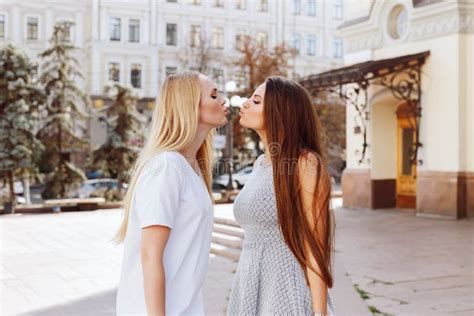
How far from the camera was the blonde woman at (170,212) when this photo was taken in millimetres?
2357

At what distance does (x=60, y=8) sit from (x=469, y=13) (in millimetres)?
28678

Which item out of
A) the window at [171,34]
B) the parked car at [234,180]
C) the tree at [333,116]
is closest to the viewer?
the parked car at [234,180]

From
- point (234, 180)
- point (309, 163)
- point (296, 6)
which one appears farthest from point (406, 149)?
point (296, 6)

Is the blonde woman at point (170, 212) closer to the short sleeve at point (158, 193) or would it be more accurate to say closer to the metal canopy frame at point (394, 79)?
the short sleeve at point (158, 193)

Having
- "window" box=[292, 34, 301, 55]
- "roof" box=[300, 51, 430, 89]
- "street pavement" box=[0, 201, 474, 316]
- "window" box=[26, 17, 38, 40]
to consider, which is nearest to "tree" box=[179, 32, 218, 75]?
"window" box=[292, 34, 301, 55]

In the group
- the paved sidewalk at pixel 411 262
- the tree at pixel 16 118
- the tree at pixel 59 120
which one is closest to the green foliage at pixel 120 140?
the tree at pixel 59 120

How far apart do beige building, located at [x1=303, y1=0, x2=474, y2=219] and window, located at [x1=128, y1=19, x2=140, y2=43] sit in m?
22.5

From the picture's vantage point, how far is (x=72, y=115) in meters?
24.0

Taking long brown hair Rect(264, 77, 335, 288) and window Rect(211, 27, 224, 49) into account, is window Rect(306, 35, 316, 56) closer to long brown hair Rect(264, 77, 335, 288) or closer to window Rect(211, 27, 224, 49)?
window Rect(211, 27, 224, 49)

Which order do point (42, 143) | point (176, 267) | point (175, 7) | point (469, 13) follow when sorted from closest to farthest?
point (176, 267), point (469, 13), point (42, 143), point (175, 7)

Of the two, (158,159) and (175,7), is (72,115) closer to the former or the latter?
(175,7)

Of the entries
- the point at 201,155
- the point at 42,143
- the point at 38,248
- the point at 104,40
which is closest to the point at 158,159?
the point at 201,155

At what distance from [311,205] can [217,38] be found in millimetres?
38819

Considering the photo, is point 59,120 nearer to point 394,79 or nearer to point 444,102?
point 394,79
